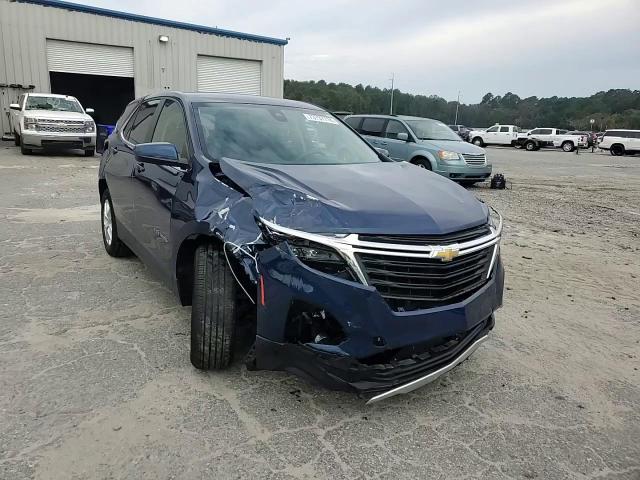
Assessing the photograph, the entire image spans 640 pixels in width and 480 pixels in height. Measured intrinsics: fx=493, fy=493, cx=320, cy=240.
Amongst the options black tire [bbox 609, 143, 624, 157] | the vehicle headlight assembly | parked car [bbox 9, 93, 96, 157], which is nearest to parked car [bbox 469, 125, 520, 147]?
black tire [bbox 609, 143, 624, 157]

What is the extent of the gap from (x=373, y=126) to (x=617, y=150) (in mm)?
26545

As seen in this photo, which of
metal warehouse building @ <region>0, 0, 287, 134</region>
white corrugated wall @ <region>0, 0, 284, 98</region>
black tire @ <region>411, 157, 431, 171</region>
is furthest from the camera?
metal warehouse building @ <region>0, 0, 287, 134</region>

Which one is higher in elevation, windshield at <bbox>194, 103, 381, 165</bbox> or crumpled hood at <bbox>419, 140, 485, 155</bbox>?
windshield at <bbox>194, 103, 381, 165</bbox>

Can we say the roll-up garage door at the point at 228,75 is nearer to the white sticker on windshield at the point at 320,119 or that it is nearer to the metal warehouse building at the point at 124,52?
the metal warehouse building at the point at 124,52

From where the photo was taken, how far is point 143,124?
442 centimetres

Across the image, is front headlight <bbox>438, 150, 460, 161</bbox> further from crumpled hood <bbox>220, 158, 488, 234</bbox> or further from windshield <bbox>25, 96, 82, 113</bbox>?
windshield <bbox>25, 96, 82, 113</bbox>

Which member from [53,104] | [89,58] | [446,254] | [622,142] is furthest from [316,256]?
[622,142]

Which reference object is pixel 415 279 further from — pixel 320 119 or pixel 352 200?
pixel 320 119

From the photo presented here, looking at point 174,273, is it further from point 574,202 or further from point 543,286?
point 574,202

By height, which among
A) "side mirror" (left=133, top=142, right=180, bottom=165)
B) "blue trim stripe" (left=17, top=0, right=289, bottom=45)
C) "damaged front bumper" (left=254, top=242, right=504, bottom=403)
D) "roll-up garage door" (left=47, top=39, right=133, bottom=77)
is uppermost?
"blue trim stripe" (left=17, top=0, right=289, bottom=45)

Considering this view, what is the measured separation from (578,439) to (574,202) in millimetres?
9201

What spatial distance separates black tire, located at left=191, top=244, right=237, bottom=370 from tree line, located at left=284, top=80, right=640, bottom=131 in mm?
59015

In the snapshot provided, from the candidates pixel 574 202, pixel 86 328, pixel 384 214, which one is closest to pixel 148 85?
pixel 574 202

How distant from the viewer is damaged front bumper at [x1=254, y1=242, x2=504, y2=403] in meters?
2.26
